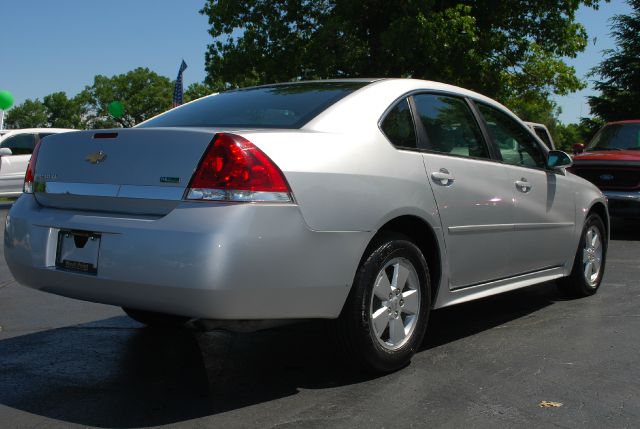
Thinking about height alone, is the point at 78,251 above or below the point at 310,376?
above

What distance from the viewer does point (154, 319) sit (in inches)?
190

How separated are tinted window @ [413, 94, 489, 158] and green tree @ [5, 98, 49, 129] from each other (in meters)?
93.3

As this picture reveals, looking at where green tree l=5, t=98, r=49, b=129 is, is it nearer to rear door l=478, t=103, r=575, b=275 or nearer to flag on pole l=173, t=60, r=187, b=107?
flag on pole l=173, t=60, r=187, b=107

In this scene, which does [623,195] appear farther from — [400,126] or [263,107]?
[263,107]

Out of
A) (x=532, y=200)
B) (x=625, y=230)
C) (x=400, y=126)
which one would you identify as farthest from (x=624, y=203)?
(x=400, y=126)

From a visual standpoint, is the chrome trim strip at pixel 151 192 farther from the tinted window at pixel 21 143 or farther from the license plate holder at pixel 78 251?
the tinted window at pixel 21 143

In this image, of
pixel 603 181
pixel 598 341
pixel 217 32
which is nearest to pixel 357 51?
pixel 217 32

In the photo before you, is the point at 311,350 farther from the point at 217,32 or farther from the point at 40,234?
the point at 217,32

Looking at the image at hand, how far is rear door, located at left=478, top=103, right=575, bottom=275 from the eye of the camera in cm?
497

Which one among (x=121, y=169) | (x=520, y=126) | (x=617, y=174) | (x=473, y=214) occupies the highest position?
(x=520, y=126)

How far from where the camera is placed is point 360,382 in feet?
12.4

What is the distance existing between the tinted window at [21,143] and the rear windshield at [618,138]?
41.8ft

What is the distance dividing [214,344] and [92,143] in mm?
1512

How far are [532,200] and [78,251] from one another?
305cm
